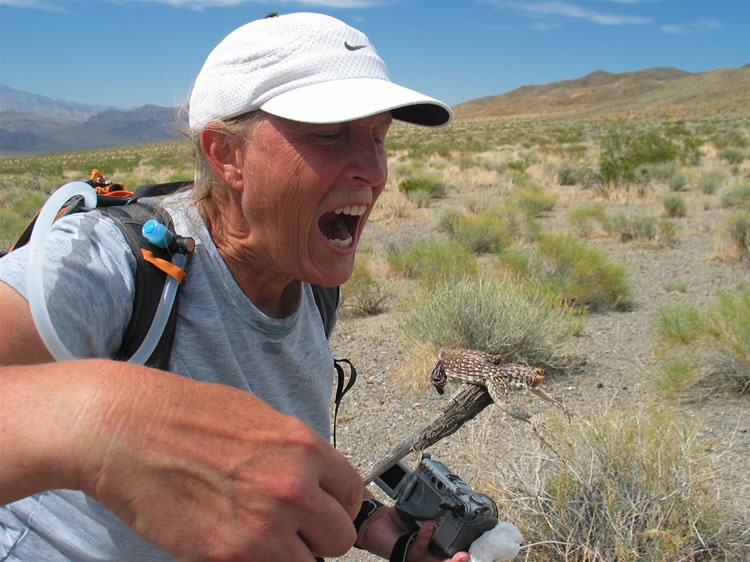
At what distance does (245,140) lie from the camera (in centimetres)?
132

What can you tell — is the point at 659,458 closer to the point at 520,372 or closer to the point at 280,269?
the point at 520,372

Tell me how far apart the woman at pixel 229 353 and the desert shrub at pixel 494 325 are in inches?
143

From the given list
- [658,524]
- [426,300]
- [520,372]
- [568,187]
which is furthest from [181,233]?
[568,187]

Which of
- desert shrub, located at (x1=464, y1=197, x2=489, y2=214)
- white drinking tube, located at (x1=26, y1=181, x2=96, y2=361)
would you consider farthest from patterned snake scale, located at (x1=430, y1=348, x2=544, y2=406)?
desert shrub, located at (x1=464, y1=197, x2=489, y2=214)

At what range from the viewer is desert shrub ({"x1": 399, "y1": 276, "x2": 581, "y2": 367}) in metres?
5.14

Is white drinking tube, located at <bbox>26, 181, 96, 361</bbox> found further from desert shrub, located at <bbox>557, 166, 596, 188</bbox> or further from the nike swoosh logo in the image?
desert shrub, located at <bbox>557, 166, 596, 188</bbox>

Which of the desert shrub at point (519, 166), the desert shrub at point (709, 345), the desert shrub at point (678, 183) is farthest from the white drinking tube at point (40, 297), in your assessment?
the desert shrub at point (519, 166)

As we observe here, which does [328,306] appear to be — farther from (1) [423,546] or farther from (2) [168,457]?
(2) [168,457]

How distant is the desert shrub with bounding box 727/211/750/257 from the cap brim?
9003mm

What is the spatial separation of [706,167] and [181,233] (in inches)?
847

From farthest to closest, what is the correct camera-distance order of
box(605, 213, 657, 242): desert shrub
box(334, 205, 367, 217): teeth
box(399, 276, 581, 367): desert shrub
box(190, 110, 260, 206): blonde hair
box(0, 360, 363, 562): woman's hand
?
box(605, 213, 657, 242): desert shrub → box(399, 276, 581, 367): desert shrub → box(334, 205, 367, 217): teeth → box(190, 110, 260, 206): blonde hair → box(0, 360, 363, 562): woman's hand

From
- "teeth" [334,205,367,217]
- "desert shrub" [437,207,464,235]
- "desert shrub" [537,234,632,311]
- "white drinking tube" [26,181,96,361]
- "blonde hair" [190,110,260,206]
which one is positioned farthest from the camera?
"desert shrub" [437,207,464,235]

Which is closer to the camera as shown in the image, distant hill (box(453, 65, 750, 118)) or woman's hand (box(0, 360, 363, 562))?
woman's hand (box(0, 360, 363, 562))

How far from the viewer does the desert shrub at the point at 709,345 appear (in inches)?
177
